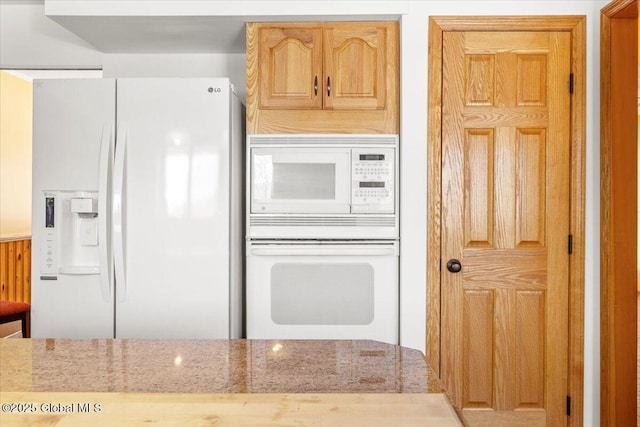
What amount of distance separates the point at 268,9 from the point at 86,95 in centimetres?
94

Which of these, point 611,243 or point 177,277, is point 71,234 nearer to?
point 177,277

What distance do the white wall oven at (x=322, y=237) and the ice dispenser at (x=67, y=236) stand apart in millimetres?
726

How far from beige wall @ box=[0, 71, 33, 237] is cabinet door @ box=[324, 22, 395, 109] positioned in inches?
156

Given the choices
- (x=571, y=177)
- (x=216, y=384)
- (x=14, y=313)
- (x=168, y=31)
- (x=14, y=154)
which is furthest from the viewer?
(x=14, y=154)

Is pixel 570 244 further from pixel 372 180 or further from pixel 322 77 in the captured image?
pixel 322 77

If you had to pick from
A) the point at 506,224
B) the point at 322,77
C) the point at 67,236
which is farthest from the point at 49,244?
the point at 506,224

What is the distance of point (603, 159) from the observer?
8.11ft

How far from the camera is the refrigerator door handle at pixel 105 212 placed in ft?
7.95

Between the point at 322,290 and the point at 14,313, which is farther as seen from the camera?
the point at 14,313

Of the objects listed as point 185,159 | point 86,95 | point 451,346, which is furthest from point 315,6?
point 451,346

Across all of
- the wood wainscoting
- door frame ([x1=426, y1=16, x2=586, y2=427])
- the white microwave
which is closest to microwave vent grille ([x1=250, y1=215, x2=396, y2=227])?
the white microwave

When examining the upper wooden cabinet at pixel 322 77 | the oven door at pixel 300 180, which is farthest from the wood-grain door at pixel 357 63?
the oven door at pixel 300 180

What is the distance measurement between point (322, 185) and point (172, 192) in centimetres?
70

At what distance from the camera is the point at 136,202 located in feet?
8.11
